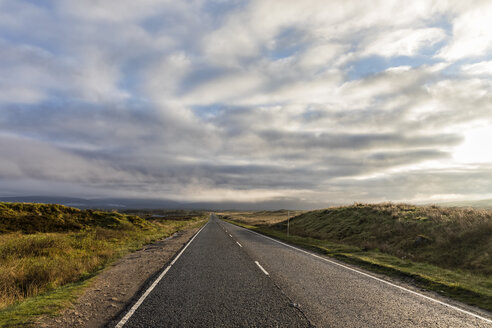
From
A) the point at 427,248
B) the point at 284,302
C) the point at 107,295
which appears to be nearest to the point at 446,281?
the point at 284,302

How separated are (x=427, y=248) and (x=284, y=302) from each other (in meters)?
14.0

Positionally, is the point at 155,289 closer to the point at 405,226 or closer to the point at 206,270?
the point at 206,270

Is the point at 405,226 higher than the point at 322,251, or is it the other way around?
the point at 405,226

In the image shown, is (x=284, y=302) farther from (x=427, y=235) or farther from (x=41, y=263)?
(x=427, y=235)

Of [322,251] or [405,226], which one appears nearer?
[322,251]

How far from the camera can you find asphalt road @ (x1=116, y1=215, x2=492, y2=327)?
5387mm

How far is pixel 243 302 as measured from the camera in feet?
21.2

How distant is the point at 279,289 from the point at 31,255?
12463 millimetres

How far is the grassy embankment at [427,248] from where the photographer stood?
31.9 feet

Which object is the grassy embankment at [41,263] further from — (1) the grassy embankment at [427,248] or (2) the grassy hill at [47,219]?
(1) the grassy embankment at [427,248]

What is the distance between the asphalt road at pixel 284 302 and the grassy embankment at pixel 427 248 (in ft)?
7.17

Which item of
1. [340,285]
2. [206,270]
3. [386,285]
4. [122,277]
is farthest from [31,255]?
[386,285]

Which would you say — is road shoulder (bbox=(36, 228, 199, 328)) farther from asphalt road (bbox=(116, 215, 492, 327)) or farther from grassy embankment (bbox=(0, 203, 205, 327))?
asphalt road (bbox=(116, 215, 492, 327))

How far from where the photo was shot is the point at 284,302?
21.3 ft
